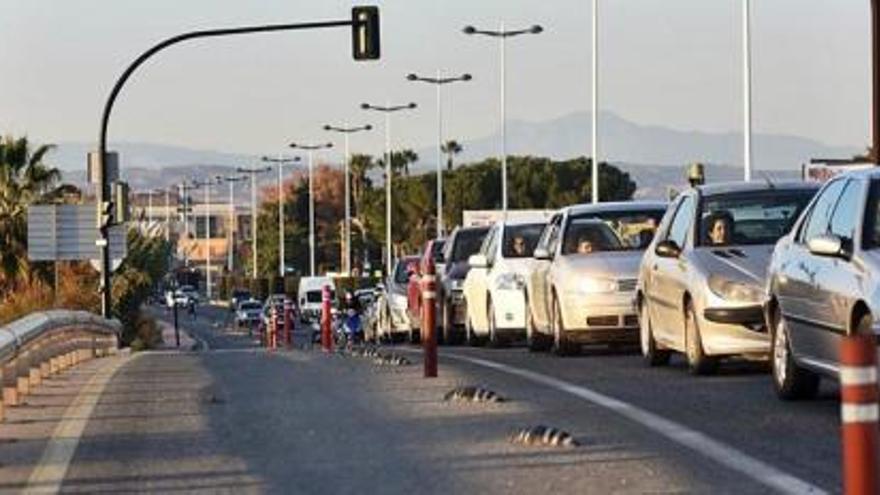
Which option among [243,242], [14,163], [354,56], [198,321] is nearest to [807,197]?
[354,56]

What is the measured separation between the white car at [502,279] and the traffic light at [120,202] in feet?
52.8

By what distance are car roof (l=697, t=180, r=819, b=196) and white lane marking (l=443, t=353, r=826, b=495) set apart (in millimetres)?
2291

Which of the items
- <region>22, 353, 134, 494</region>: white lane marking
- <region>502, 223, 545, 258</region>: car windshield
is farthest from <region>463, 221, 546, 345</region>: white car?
<region>22, 353, 134, 494</region>: white lane marking

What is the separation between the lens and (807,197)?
53.5ft

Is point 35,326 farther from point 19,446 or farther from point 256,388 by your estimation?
point 19,446

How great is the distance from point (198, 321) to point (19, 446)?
97.9m

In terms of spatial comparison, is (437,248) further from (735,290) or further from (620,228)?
(735,290)

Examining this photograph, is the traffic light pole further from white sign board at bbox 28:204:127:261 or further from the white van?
the white van

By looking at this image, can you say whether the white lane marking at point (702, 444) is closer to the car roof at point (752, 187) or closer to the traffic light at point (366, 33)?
the car roof at point (752, 187)

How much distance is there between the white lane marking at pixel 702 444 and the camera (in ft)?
30.6

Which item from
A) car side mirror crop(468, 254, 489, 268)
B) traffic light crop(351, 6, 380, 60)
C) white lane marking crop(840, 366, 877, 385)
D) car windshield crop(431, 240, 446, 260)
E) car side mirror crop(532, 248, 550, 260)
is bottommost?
white lane marking crop(840, 366, 877, 385)

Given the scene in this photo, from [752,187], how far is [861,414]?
10444 mm

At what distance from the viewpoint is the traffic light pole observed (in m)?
35.9

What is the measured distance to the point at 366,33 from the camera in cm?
3591
